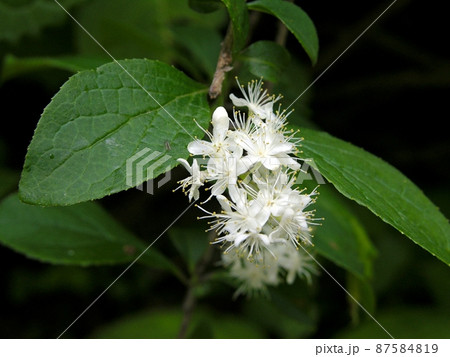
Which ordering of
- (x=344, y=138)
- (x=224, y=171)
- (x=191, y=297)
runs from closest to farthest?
(x=224, y=171) → (x=191, y=297) → (x=344, y=138)

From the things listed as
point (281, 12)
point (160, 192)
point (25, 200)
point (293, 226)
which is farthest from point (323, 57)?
point (25, 200)

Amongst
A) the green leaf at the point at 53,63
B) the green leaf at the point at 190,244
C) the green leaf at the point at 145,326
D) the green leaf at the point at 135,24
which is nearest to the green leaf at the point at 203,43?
the green leaf at the point at 135,24

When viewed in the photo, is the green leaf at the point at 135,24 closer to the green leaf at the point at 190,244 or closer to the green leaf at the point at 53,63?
the green leaf at the point at 53,63

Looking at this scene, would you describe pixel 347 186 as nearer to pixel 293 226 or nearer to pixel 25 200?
pixel 293 226

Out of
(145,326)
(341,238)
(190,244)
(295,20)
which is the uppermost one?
(295,20)

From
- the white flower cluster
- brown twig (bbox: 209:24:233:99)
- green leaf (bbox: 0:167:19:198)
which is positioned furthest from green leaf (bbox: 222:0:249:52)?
green leaf (bbox: 0:167:19:198)

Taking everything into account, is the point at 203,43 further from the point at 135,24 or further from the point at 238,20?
the point at 238,20

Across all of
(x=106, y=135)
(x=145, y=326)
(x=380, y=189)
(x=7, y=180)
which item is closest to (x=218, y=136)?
(x=106, y=135)
